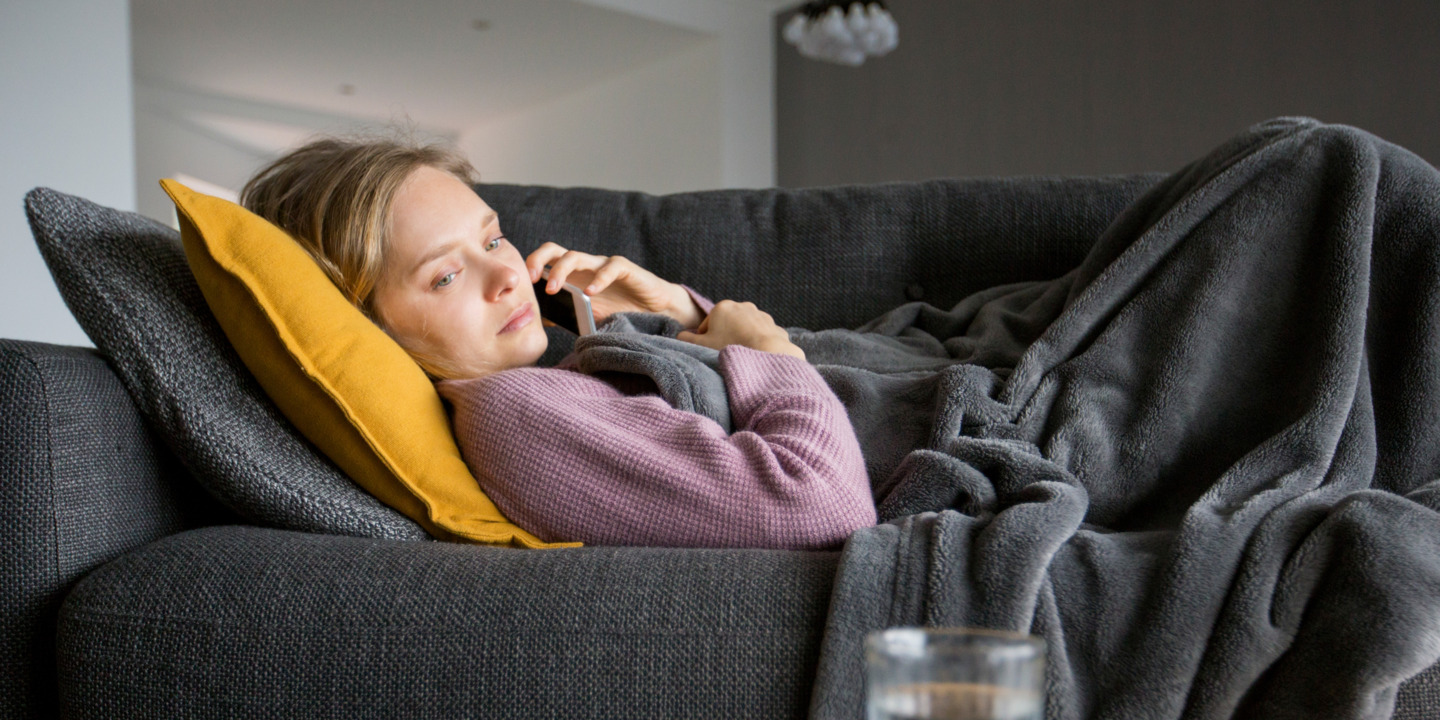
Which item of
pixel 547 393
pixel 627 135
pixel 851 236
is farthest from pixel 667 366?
pixel 627 135

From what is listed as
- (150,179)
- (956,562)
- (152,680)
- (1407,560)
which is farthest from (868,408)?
(150,179)

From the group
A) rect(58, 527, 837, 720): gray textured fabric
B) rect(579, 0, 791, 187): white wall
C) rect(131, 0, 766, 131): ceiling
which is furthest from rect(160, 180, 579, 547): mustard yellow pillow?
rect(579, 0, 791, 187): white wall

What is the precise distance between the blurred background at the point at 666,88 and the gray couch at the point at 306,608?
0.66 m

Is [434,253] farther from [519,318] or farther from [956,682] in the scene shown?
[956,682]

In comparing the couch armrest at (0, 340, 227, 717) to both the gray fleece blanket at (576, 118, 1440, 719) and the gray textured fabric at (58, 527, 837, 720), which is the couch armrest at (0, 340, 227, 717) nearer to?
the gray textured fabric at (58, 527, 837, 720)

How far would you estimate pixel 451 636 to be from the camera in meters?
0.68

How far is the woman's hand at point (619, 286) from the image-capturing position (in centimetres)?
123

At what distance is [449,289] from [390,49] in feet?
17.3

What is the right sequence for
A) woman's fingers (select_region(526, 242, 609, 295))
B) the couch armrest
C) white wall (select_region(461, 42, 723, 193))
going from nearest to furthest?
the couch armrest → woman's fingers (select_region(526, 242, 609, 295)) → white wall (select_region(461, 42, 723, 193))

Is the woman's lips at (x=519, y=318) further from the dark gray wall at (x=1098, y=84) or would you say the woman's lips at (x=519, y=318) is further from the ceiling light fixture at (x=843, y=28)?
the dark gray wall at (x=1098, y=84)

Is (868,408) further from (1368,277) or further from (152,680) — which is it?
(152,680)

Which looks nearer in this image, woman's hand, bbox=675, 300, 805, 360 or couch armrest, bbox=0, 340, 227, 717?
couch armrest, bbox=0, 340, 227, 717

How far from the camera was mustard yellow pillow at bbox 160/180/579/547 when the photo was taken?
87 cm

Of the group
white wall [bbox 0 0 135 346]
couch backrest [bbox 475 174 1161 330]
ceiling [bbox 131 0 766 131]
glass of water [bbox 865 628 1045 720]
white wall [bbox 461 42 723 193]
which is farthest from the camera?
white wall [bbox 461 42 723 193]
